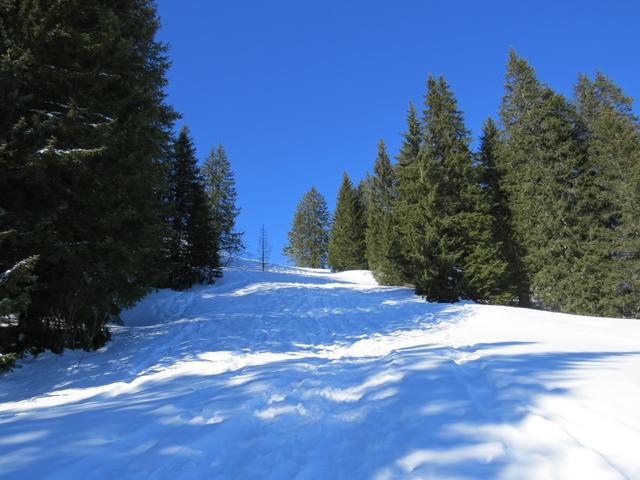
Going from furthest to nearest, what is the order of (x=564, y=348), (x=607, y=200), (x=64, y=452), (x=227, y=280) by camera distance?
(x=227, y=280)
(x=607, y=200)
(x=564, y=348)
(x=64, y=452)

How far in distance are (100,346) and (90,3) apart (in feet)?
29.7

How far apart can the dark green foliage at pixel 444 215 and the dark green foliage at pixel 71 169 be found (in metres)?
13.3

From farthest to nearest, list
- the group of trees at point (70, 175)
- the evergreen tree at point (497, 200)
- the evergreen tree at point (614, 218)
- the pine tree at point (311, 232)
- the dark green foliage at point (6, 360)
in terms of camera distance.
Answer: the pine tree at point (311, 232), the evergreen tree at point (497, 200), the evergreen tree at point (614, 218), the group of trees at point (70, 175), the dark green foliage at point (6, 360)

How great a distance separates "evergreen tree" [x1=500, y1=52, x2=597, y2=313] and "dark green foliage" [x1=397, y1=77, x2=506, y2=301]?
2532 mm

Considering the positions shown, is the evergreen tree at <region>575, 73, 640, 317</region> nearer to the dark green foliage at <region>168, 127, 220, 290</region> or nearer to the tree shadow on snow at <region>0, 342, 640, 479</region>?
the tree shadow on snow at <region>0, 342, 640, 479</region>

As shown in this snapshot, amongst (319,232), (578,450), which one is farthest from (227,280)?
(319,232)

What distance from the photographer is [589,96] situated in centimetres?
2289

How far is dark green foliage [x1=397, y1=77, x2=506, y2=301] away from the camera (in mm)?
18125

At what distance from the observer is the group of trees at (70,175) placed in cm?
730

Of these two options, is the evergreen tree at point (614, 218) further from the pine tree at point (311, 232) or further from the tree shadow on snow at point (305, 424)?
the pine tree at point (311, 232)

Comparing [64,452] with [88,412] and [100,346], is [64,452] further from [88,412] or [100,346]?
[100,346]

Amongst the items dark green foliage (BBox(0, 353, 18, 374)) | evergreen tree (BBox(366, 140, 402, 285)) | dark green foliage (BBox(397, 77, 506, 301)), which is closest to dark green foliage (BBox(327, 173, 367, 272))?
evergreen tree (BBox(366, 140, 402, 285))

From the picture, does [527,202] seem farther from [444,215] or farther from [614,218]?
[444,215]

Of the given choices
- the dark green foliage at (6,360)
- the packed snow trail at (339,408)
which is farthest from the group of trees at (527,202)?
the dark green foliage at (6,360)
